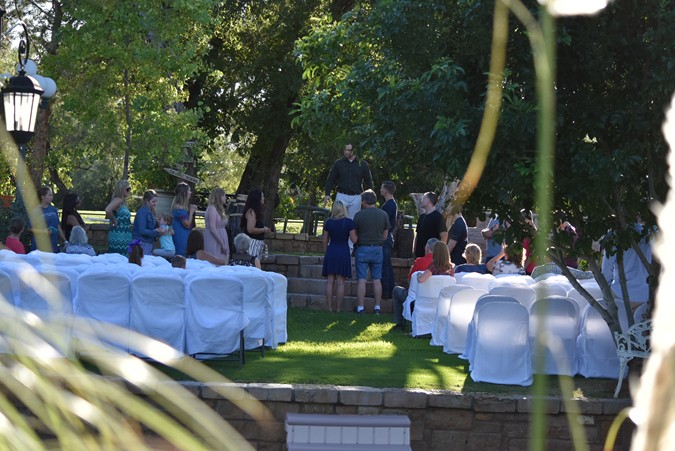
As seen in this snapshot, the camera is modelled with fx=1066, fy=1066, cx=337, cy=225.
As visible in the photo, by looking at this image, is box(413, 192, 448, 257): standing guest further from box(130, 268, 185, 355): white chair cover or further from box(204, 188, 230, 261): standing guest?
box(130, 268, 185, 355): white chair cover

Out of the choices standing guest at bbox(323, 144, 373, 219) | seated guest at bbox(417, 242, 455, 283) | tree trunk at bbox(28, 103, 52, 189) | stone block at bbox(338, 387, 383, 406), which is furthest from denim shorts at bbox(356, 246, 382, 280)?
tree trunk at bbox(28, 103, 52, 189)

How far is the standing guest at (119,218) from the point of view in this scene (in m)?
13.8

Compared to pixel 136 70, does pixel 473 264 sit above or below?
below

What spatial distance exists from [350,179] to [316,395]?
8.38 m

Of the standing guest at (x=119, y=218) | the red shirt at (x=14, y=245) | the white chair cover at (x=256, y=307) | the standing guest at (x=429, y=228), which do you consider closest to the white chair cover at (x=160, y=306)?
the white chair cover at (x=256, y=307)

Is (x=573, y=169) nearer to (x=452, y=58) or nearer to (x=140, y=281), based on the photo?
(x=452, y=58)

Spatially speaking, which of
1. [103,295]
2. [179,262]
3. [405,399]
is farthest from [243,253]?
[405,399]

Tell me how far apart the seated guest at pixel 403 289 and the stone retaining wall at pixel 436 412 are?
15.9 feet

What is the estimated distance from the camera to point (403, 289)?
45.5 ft

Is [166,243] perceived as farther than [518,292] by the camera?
Yes

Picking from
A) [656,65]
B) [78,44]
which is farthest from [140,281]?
[78,44]

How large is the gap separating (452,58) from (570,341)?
2833 mm

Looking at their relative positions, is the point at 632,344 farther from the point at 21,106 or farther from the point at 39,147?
the point at 39,147

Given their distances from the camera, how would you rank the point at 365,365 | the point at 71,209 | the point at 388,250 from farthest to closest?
the point at 71,209 < the point at 388,250 < the point at 365,365
